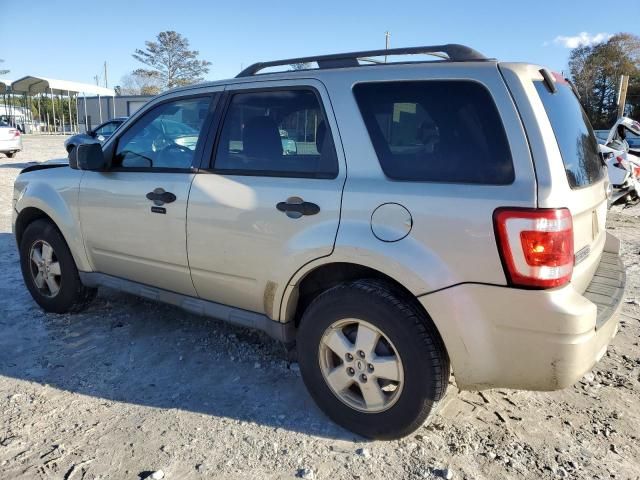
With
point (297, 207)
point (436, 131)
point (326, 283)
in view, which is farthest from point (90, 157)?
point (436, 131)

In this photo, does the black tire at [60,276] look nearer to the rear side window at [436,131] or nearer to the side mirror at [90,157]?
the side mirror at [90,157]

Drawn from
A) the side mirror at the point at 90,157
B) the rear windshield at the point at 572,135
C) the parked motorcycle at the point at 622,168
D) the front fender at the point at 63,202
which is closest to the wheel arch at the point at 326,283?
the rear windshield at the point at 572,135

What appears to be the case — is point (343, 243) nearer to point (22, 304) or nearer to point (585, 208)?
point (585, 208)

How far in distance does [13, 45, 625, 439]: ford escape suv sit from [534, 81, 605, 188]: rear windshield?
0.06 feet

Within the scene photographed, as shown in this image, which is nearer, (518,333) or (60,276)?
(518,333)

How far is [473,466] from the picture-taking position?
2.57 meters

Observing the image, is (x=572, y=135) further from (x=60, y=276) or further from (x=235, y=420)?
(x=60, y=276)

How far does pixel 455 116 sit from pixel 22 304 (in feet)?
13.4

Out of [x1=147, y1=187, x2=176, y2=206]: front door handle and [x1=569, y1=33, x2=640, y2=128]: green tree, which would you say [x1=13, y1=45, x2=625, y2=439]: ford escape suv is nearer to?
[x1=147, y1=187, x2=176, y2=206]: front door handle

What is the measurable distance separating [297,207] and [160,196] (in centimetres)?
111

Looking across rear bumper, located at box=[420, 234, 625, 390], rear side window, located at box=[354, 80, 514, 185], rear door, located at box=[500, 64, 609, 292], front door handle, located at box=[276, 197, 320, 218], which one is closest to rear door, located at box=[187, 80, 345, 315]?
front door handle, located at box=[276, 197, 320, 218]

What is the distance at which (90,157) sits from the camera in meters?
3.74

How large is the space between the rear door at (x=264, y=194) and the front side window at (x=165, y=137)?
0.79 feet

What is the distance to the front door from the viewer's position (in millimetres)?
3408
